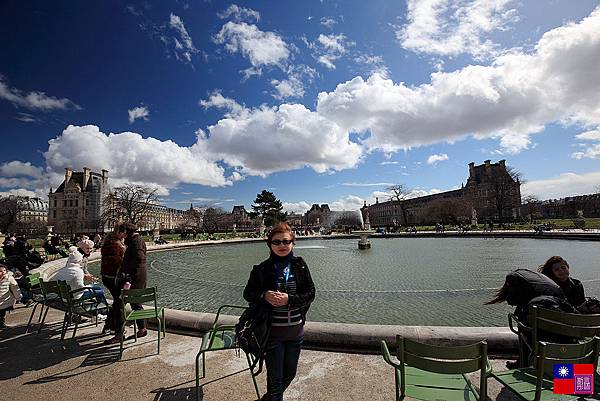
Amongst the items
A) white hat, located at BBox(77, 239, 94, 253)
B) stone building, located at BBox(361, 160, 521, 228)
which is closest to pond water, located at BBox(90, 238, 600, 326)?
white hat, located at BBox(77, 239, 94, 253)

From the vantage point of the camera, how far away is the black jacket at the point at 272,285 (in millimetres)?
3293

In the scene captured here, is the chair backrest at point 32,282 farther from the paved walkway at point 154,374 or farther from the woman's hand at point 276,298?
the woman's hand at point 276,298

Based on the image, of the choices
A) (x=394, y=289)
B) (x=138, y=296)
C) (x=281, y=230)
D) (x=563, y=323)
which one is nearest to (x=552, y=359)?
(x=563, y=323)

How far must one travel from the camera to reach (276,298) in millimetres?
3145

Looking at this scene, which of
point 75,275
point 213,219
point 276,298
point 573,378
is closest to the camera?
point 573,378

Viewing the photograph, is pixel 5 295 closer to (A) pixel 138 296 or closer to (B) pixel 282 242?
(A) pixel 138 296

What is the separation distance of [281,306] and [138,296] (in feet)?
10.7

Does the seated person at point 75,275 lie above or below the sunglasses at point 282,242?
below

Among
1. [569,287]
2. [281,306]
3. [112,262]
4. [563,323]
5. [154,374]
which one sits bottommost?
[154,374]

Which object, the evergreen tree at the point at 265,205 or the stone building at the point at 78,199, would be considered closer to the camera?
the evergreen tree at the point at 265,205

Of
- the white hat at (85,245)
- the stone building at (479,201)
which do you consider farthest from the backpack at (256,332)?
the stone building at (479,201)

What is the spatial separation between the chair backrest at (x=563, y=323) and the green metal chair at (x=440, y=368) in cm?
98

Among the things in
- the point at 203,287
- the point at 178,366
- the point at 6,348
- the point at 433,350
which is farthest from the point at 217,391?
the point at 203,287

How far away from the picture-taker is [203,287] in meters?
12.0
